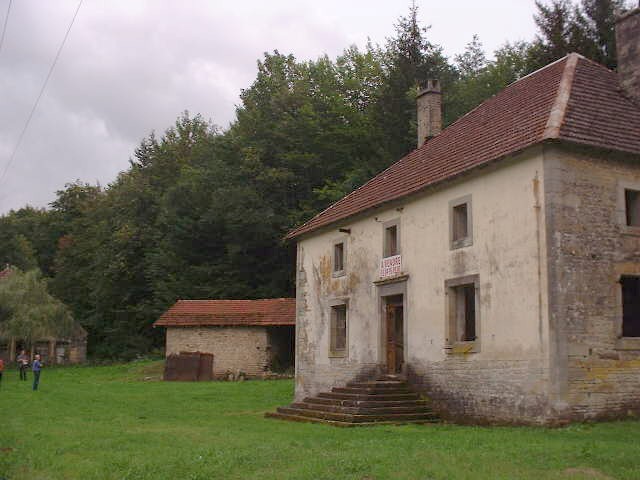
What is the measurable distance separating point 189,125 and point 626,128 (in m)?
49.3

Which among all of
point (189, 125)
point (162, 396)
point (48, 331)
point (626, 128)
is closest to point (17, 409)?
point (162, 396)

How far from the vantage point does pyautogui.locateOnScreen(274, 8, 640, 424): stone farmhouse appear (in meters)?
15.4

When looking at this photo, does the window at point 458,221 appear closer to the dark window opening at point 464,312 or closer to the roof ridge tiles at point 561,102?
the dark window opening at point 464,312

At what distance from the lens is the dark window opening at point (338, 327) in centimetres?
2417

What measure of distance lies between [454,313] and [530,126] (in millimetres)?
4927

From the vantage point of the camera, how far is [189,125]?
204ft

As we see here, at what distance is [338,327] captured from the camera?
79.9ft

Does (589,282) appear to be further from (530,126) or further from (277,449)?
(277,449)

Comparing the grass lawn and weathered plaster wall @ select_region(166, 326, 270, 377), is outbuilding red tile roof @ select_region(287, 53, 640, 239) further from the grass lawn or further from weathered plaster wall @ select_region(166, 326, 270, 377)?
weathered plaster wall @ select_region(166, 326, 270, 377)

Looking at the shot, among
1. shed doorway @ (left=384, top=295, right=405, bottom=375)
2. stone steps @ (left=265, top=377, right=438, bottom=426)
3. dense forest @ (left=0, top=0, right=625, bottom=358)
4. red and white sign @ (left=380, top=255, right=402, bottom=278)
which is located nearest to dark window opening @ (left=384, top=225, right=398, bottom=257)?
red and white sign @ (left=380, top=255, right=402, bottom=278)

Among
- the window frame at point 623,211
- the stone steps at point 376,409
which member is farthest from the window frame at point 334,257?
the window frame at point 623,211

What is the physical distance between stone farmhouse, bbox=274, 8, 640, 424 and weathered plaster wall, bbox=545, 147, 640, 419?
0.03m

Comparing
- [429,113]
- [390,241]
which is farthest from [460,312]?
[429,113]

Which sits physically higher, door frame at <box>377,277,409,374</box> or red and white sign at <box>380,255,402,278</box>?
red and white sign at <box>380,255,402,278</box>
